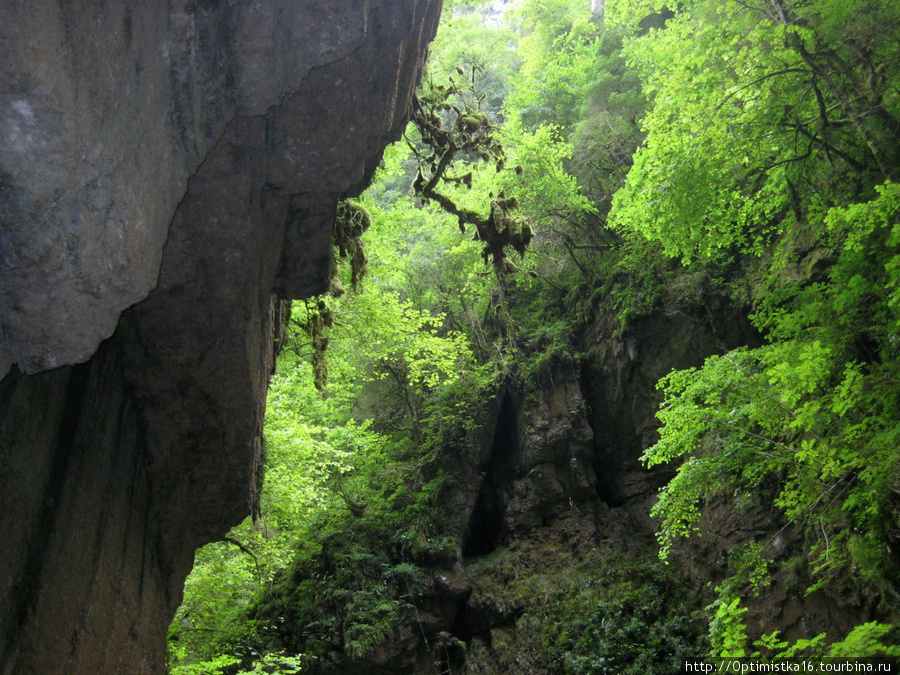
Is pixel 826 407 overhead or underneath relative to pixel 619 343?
underneath

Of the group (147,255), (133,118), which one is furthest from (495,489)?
(133,118)

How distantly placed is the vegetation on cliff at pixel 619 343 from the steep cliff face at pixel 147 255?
2.77 metres

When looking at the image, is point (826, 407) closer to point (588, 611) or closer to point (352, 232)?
point (352, 232)

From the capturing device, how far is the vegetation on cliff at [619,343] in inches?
285

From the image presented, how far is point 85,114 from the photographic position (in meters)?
2.72

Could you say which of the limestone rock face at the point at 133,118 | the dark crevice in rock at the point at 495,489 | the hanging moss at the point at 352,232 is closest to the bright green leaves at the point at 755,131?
the hanging moss at the point at 352,232

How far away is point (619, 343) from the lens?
1593cm

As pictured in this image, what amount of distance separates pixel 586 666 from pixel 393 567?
199 inches

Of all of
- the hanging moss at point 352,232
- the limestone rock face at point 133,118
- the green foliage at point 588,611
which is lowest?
the green foliage at point 588,611

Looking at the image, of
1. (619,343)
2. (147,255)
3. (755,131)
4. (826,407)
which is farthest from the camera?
(619,343)

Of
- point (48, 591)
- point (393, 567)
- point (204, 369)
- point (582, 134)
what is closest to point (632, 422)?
point (393, 567)

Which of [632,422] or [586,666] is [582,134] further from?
[586,666]

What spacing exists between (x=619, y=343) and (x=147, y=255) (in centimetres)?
1400

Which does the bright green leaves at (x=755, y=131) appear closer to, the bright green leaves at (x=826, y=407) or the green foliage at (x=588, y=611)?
the bright green leaves at (x=826, y=407)
